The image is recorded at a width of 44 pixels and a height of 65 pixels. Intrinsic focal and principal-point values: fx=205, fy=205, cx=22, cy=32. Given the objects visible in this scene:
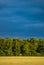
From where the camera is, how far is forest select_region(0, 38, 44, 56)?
15297mm

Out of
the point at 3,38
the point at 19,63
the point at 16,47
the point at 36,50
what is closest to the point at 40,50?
the point at 36,50

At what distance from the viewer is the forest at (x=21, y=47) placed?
1530 centimetres

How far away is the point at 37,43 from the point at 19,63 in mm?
4150

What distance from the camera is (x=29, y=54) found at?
15.3m

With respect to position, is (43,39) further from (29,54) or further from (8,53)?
(8,53)

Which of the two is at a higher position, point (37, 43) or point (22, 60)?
point (37, 43)

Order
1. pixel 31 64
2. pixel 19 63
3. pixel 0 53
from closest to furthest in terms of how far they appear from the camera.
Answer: pixel 31 64 < pixel 19 63 < pixel 0 53

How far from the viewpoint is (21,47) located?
50.9 feet

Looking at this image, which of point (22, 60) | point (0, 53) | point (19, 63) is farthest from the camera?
point (0, 53)

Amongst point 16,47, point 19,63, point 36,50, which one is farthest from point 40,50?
point 19,63

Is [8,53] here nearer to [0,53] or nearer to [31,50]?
[0,53]

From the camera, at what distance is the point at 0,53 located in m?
15.2

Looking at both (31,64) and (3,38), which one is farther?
(3,38)

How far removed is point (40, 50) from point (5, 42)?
2.71m
